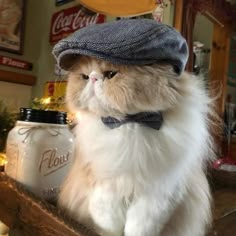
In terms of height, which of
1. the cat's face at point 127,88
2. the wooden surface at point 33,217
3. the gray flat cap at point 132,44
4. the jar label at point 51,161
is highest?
the gray flat cap at point 132,44

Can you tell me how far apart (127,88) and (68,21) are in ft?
4.50

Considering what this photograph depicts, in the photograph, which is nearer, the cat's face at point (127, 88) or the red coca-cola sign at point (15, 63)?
the cat's face at point (127, 88)

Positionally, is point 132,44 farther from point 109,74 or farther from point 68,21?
point 68,21

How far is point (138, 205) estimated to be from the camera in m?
0.34

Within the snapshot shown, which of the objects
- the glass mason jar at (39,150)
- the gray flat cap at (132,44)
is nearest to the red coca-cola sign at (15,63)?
the glass mason jar at (39,150)

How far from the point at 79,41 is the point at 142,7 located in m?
0.51

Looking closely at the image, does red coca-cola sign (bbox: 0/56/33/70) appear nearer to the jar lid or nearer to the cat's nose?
the jar lid

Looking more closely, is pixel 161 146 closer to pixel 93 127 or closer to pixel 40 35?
pixel 93 127

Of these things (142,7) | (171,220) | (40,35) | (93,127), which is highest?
(40,35)

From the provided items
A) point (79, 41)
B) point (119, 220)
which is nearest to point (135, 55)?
point (79, 41)

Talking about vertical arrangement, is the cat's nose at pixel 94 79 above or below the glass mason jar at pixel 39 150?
above

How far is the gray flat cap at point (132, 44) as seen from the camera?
1.07 ft

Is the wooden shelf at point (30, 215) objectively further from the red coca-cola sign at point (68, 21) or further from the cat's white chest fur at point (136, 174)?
the red coca-cola sign at point (68, 21)

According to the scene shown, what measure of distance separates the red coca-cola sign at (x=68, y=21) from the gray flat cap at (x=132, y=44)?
1112 mm
